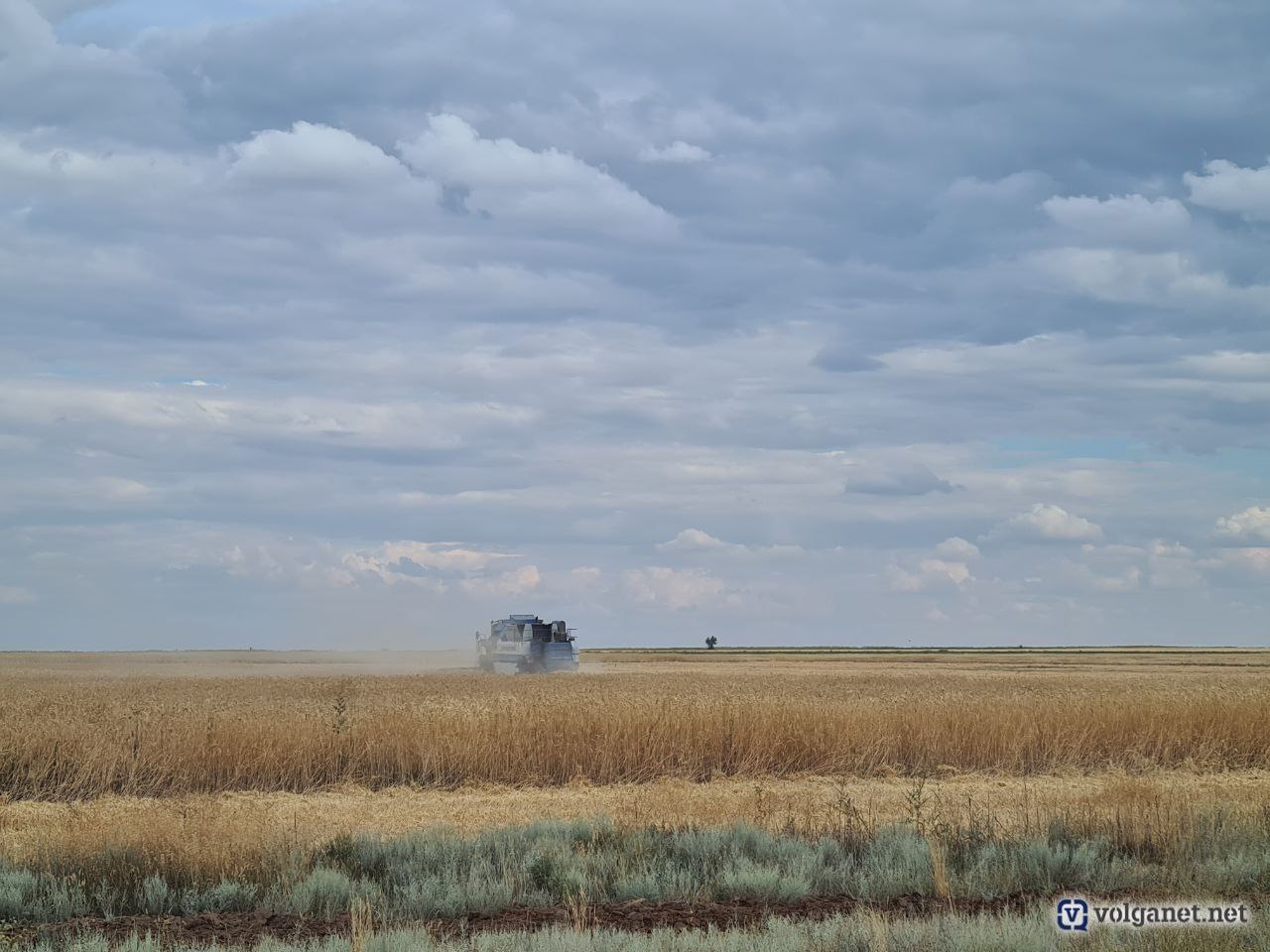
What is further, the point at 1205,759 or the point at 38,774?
the point at 1205,759

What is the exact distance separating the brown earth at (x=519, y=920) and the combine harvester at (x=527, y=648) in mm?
44730

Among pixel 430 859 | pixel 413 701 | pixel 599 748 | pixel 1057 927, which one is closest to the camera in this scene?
Answer: pixel 1057 927

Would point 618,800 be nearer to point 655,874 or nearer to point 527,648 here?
point 655,874

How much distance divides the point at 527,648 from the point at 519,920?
46114mm

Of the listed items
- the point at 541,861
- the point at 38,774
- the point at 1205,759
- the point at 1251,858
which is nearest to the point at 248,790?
the point at 38,774

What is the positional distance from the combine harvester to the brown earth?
44730 mm

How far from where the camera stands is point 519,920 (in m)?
9.82

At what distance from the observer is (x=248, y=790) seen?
19844 millimetres

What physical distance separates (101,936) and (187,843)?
2.95 metres

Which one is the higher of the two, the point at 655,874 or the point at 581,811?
the point at 655,874

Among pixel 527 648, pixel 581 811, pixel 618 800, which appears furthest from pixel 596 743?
pixel 527 648

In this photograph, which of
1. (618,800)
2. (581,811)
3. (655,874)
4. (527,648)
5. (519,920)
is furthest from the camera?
(527,648)

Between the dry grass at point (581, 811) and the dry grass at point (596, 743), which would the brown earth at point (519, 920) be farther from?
the dry grass at point (596, 743)

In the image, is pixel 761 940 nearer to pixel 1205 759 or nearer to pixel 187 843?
pixel 187 843
